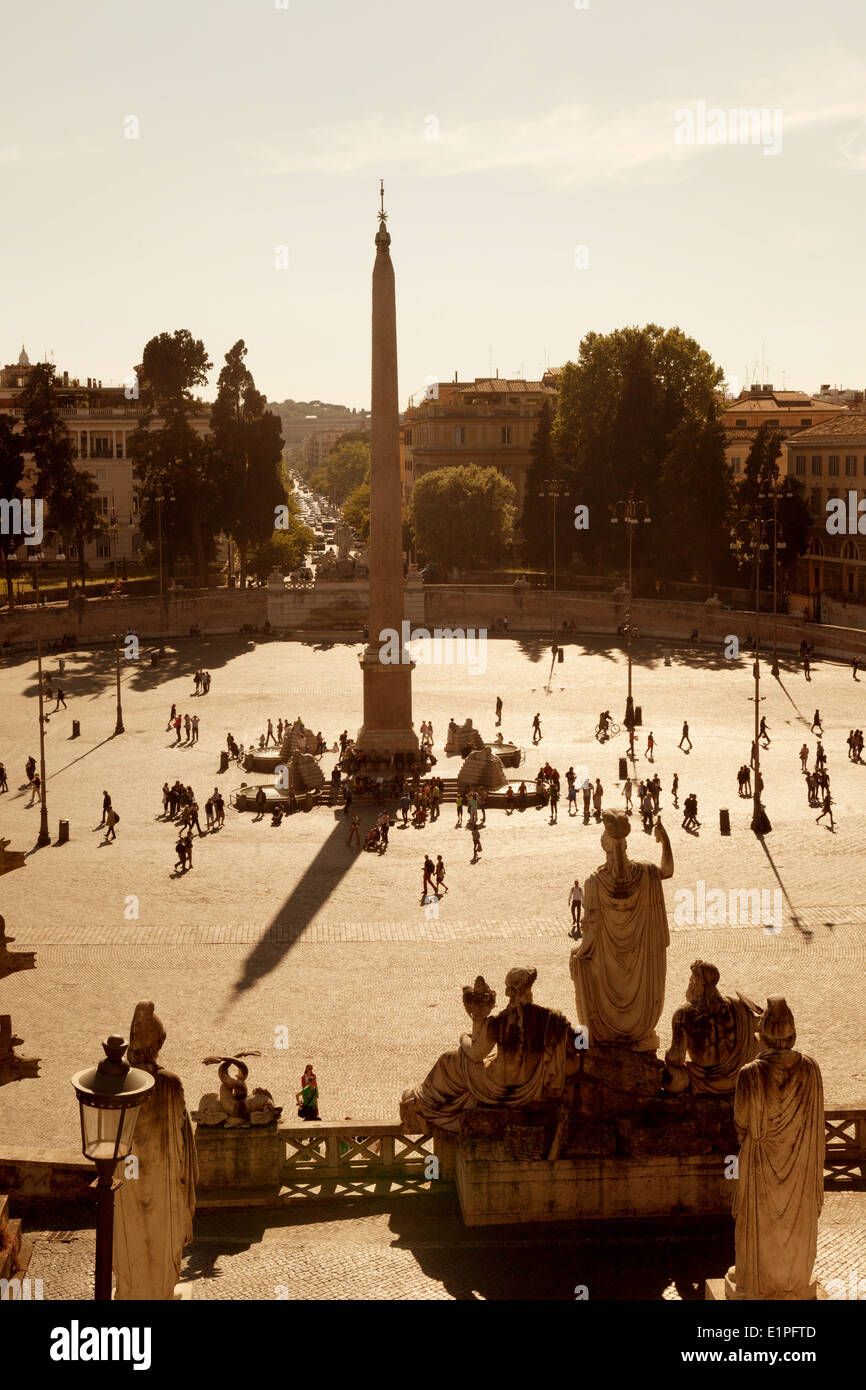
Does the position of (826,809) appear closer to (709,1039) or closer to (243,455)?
(709,1039)

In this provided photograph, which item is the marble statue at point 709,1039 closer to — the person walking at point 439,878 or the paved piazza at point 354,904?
the paved piazza at point 354,904

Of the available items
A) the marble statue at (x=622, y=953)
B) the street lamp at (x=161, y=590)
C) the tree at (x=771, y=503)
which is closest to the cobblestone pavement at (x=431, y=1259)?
the marble statue at (x=622, y=953)

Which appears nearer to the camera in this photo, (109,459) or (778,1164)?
(778,1164)

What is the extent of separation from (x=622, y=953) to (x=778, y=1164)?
334 cm

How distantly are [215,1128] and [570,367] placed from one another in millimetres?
73890

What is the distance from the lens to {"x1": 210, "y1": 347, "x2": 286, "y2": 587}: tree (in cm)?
7406

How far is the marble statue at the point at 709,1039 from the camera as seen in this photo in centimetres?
1069

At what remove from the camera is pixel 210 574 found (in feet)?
266

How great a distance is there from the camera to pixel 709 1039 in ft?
35.1

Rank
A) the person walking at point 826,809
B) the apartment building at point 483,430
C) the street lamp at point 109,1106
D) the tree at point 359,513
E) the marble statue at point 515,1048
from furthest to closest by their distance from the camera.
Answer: the tree at point 359,513 → the apartment building at point 483,430 → the person walking at point 826,809 → the marble statue at point 515,1048 → the street lamp at point 109,1106

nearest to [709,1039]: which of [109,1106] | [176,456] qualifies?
[109,1106]

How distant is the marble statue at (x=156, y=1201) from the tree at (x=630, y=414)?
212ft

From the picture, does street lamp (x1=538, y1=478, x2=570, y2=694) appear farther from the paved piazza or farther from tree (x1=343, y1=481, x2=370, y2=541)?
tree (x1=343, y1=481, x2=370, y2=541)
